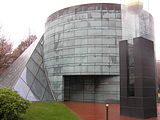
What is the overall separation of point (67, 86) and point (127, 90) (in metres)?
10.5

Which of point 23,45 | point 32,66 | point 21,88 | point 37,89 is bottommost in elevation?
point 37,89

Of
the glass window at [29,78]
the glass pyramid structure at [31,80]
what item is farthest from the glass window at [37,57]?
the glass window at [29,78]

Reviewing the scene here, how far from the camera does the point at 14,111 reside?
724 centimetres

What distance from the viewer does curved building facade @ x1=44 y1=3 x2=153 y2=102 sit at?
1836 centimetres

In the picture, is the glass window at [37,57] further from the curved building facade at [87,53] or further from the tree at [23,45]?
the tree at [23,45]

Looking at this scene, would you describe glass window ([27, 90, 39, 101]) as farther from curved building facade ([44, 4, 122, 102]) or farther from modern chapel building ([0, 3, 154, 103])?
curved building facade ([44, 4, 122, 102])

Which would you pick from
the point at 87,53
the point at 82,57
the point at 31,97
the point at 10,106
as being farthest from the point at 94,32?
the point at 10,106

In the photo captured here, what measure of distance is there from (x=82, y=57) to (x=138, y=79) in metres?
8.74

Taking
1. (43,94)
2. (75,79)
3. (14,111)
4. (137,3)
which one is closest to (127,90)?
(137,3)

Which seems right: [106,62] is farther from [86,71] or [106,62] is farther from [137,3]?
[137,3]

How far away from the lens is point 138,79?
10.6m

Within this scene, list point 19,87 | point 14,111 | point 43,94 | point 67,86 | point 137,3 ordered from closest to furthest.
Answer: point 14,111 → point 137,3 → point 19,87 → point 43,94 → point 67,86

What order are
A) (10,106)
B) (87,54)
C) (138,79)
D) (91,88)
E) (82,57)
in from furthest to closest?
(91,88) < (82,57) < (87,54) < (138,79) < (10,106)

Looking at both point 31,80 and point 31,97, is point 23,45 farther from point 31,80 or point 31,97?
point 31,97
